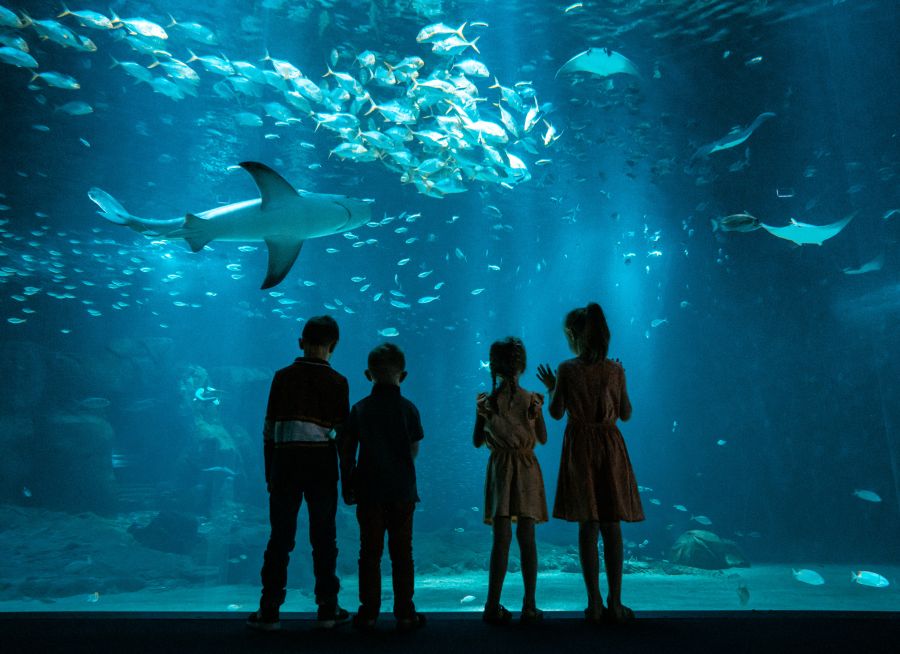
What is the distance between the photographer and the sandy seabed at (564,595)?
9.75 meters

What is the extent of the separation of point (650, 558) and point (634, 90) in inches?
546

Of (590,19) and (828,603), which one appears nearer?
(828,603)

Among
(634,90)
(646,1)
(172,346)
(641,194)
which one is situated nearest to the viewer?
(646,1)

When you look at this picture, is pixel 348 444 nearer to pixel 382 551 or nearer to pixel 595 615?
pixel 382 551

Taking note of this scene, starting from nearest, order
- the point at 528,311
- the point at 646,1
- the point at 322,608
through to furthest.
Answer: the point at 322,608 < the point at 646,1 < the point at 528,311

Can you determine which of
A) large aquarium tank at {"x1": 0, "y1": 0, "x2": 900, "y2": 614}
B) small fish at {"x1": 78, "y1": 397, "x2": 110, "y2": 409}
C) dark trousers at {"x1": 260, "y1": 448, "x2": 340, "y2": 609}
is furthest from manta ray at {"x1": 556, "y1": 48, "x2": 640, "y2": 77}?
small fish at {"x1": 78, "y1": 397, "x2": 110, "y2": 409}

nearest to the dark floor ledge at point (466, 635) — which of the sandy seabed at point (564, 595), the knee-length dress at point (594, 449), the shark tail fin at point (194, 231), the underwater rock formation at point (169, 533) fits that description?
the knee-length dress at point (594, 449)

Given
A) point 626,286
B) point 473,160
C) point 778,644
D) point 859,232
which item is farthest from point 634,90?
point 626,286

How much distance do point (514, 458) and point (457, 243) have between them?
21.2 metres

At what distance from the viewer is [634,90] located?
44.2 feet

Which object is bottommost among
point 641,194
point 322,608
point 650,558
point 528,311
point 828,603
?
point 650,558

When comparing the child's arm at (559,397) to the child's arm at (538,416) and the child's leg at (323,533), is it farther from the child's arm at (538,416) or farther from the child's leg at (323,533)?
the child's leg at (323,533)

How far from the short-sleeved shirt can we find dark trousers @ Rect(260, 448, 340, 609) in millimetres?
147

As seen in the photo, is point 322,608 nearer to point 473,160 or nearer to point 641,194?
point 473,160
